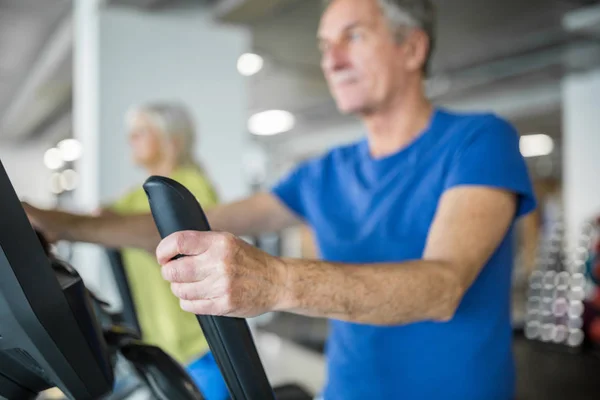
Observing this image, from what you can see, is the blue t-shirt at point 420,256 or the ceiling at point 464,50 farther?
the ceiling at point 464,50

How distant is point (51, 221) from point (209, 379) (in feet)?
1.33

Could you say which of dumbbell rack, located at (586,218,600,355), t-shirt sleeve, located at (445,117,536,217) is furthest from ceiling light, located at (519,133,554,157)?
t-shirt sleeve, located at (445,117,536,217)

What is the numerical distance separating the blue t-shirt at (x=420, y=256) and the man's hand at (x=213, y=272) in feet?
1.77

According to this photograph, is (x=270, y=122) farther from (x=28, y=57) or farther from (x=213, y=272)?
(x=213, y=272)

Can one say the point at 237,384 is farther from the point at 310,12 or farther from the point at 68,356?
the point at 310,12

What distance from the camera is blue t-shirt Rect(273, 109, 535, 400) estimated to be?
104 centimetres

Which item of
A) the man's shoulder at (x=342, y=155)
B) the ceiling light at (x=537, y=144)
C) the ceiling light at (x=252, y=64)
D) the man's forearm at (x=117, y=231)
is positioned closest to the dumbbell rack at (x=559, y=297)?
the ceiling light at (x=252, y=64)

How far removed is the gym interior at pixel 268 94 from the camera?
3.86 m

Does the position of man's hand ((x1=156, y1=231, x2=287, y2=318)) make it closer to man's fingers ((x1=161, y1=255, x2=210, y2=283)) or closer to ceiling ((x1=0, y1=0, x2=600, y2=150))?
man's fingers ((x1=161, y1=255, x2=210, y2=283))

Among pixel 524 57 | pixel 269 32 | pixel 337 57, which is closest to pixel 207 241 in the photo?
pixel 337 57

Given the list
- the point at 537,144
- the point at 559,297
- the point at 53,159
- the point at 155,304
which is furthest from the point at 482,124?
the point at 537,144

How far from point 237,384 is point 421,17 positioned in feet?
3.19

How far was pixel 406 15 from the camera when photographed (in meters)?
1.24

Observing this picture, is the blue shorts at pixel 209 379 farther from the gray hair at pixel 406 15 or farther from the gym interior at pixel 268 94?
the gray hair at pixel 406 15
